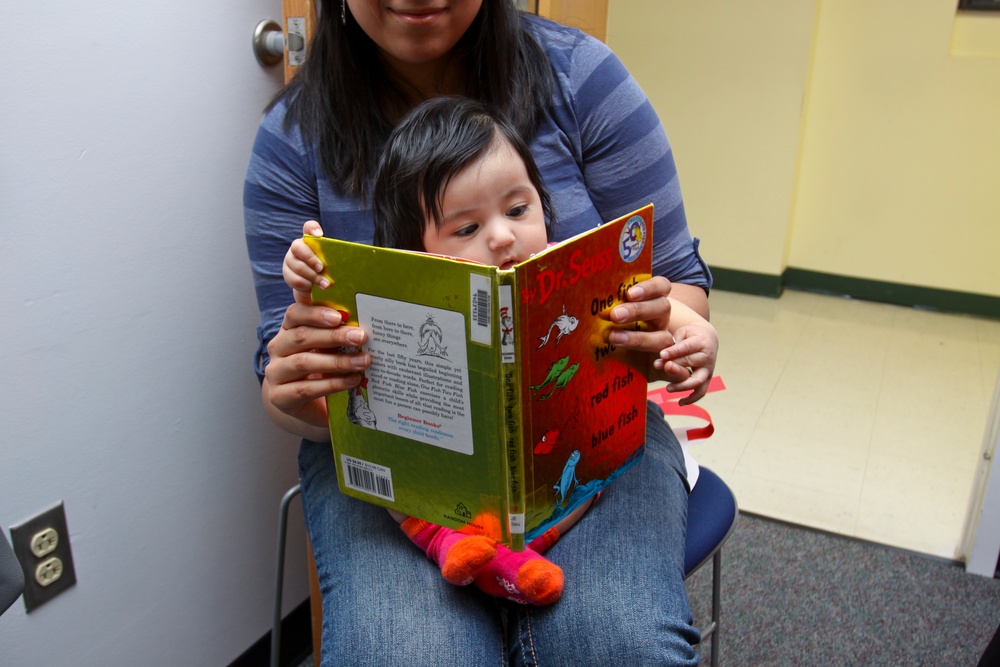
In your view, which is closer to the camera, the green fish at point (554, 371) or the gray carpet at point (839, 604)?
the green fish at point (554, 371)

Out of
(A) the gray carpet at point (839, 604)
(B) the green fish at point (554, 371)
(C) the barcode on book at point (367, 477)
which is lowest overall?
(A) the gray carpet at point (839, 604)

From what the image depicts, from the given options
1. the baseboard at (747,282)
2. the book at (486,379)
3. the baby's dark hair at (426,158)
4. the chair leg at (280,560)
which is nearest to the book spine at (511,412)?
the book at (486,379)

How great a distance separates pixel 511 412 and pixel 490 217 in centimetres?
26

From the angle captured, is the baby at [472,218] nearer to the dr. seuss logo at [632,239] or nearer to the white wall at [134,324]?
the dr. seuss logo at [632,239]

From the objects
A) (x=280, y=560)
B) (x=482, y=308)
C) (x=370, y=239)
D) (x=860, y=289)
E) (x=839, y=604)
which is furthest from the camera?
(x=860, y=289)

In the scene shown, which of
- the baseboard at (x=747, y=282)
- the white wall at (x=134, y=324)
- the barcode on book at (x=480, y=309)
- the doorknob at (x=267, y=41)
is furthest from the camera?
the baseboard at (x=747, y=282)

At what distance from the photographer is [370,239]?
116 cm

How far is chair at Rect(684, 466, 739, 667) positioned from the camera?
1155 millimetres

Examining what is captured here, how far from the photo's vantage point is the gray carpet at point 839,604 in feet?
5.49

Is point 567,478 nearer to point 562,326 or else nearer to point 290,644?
point 562,326

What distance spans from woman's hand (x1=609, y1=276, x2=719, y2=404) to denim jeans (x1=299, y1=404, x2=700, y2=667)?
176 millimetres

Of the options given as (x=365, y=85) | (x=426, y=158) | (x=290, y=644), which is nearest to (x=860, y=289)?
(x=290, y=644)

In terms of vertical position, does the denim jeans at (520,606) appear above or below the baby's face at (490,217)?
below

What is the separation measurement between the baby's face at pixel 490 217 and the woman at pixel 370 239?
5.9 inches
